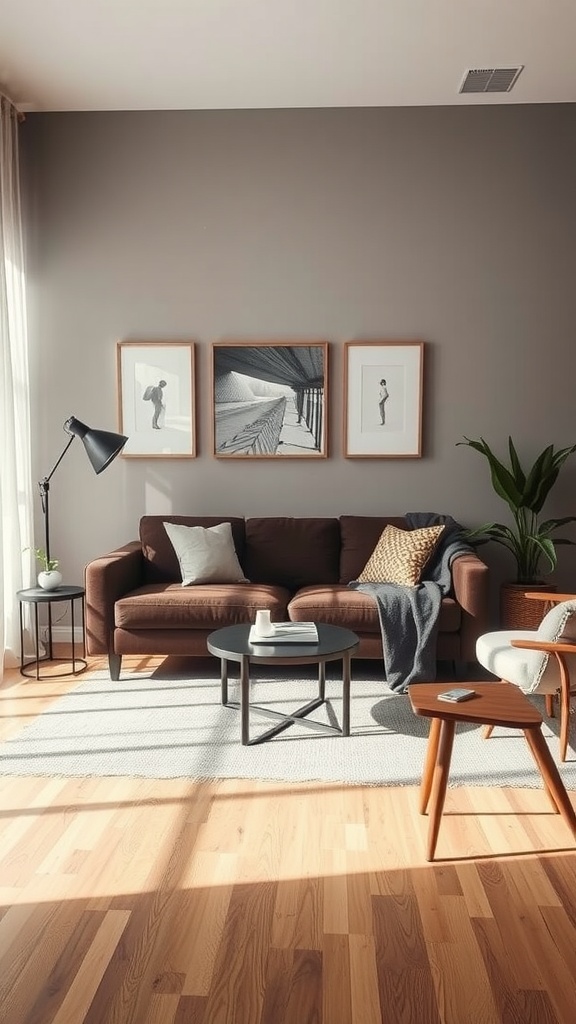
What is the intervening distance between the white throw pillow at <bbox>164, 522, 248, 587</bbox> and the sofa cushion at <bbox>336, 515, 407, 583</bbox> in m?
0.57

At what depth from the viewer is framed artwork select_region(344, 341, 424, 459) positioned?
498 cm

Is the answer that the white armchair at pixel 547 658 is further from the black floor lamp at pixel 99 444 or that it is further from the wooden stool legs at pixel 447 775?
the black floor lamp at pixel 99 444

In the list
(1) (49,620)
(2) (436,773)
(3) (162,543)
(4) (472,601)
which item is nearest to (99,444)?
(3) (162,543)

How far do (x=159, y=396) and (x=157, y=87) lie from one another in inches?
66.3

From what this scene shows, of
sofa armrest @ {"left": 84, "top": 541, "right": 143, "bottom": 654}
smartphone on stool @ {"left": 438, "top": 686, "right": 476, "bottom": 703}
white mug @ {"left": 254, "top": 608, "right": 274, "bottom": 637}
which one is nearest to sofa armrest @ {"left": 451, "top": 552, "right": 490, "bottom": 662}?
white mug @ {"left": 254, "top": 608, "right": 274, "bottom": 637}

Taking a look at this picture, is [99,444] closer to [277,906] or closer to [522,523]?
[522,523]

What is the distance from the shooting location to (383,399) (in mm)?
5012

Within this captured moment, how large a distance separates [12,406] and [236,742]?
2.29 meters

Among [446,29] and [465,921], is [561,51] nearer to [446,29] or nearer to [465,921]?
[446,29]

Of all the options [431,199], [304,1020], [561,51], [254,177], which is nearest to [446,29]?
[561,51]

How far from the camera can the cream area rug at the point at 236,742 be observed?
10.00ft

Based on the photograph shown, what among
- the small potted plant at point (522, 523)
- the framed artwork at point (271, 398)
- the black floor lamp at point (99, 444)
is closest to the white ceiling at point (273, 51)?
the framed artwork at point (271, 398)

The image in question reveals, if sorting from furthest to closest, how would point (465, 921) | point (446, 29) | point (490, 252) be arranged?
1. point (490, 252)
2. point (446, 29)
3. point (465, 921)

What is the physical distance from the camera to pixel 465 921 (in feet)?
6.87
